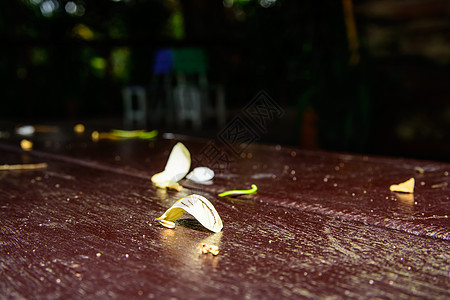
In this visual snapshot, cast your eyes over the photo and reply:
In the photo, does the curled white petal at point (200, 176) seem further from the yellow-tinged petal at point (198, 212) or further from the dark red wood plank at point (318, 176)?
the yellow-tinged petal at point (198, 212)

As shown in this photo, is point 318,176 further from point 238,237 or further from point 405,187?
point 238,237

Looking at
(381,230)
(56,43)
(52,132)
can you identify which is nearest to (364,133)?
(52,132)

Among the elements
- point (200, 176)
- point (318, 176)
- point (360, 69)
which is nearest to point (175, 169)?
point (200, 176)

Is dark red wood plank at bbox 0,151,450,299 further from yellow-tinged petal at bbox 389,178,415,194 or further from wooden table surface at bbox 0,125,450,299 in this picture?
yellow-tinged petal at bbox 389,178,415,194

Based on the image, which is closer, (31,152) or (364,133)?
(31,152)

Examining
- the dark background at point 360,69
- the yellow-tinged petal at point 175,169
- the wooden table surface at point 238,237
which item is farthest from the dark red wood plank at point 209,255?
the dark background at point 360,69

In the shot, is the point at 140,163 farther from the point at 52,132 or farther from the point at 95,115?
the point at 95,115

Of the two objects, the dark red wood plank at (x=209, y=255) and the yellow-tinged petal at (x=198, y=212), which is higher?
the yellow-tinged petal at (x=198, y=212)
